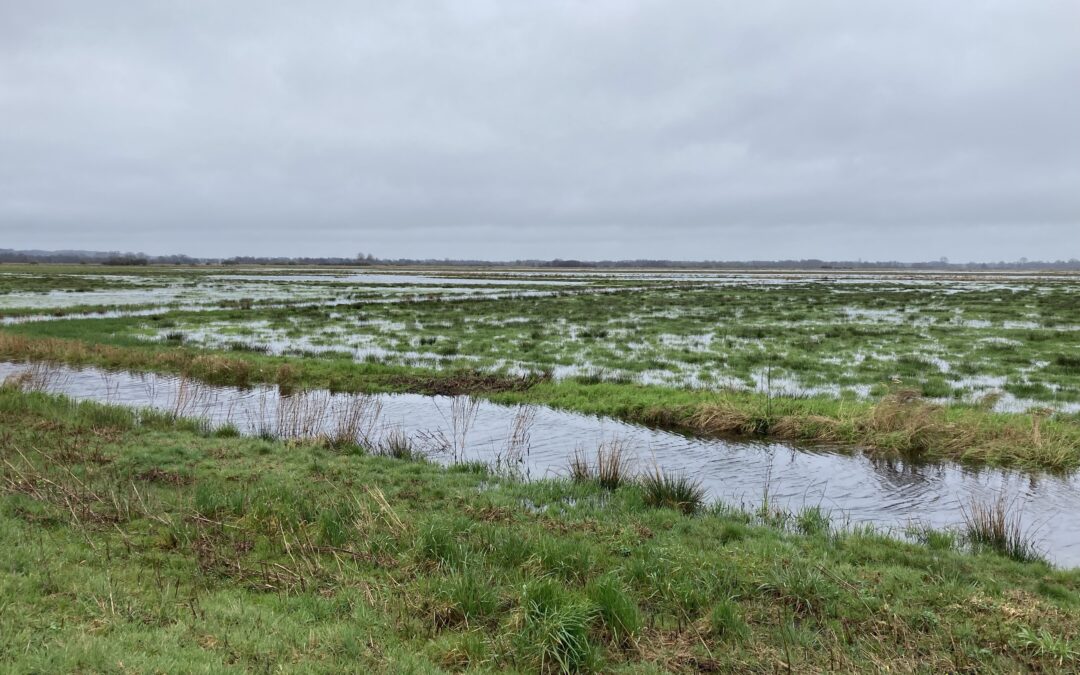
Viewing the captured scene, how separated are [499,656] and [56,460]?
387 inches

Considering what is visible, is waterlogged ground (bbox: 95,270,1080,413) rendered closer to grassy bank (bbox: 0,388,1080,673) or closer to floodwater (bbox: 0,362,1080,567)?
floodwater (bbox: 0,362,1080,567)

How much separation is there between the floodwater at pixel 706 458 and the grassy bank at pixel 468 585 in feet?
6.10

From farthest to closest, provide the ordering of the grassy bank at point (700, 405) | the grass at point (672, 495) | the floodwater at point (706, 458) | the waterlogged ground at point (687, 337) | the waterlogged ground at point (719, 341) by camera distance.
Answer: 1. the waterlogged ground at point (687, 337)
2. the waterlogged ground at point (719, 341)
3. the grassy bank at point (700, 405)
4. the floodwater at point (706, 458)
5. the grass at point (672, 495)

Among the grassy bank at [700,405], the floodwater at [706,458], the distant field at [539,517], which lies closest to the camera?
the distant field at [539,517]

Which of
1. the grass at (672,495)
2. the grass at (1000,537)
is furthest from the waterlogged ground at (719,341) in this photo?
the grass at (672,495)

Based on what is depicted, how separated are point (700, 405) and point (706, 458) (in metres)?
3.28

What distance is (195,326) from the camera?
1470 inches

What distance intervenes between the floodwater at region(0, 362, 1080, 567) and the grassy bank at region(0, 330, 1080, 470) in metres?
0.68

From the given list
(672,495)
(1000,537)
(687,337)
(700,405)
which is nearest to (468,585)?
(672,495)

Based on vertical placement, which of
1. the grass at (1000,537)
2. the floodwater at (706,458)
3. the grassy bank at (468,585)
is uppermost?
the grassy bank at (468,585)

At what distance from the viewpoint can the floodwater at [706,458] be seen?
11.2 metres

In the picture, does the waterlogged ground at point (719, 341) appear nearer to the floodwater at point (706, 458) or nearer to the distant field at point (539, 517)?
the distant field at point (539, 517)

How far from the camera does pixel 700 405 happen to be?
17.7 meters

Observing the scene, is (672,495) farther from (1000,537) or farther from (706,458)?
(1000,537)
